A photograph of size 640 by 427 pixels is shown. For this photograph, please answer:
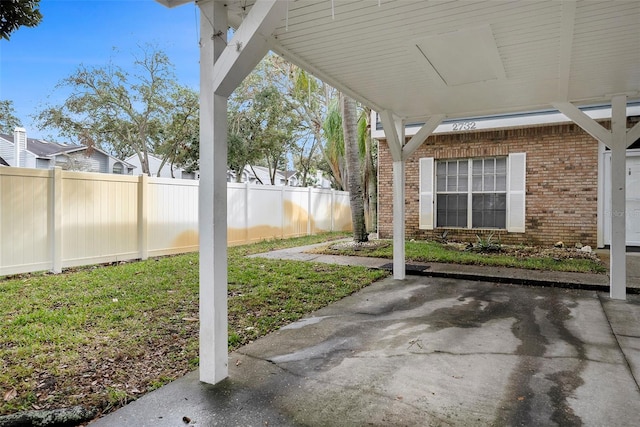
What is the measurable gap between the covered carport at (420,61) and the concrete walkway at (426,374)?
1.39 ft

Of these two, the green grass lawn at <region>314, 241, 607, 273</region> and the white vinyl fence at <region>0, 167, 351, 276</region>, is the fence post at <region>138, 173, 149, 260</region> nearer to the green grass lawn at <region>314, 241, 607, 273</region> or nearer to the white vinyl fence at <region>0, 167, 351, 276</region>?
the white vinyl fence at <region>0, 167, 351, 276</region>

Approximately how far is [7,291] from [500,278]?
23.1 feet

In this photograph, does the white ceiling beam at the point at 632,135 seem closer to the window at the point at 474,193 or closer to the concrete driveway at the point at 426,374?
the concrete driveway at the point at 426,374

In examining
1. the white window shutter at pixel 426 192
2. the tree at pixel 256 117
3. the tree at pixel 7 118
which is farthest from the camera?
the tree at pixel 7 118

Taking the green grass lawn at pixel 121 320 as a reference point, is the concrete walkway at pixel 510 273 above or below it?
above

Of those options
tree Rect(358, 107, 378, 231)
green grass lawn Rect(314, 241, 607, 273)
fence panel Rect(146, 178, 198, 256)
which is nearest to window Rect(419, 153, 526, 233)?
green grass lawn Rect(314, 241, 607, 273)

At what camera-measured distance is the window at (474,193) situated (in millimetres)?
9422

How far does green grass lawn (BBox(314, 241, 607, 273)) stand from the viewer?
6.90 m

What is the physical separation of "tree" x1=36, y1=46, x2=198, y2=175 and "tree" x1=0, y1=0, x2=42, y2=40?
12.7 metres

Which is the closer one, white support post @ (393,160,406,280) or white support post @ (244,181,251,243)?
white support post @ (393,160,406,280)

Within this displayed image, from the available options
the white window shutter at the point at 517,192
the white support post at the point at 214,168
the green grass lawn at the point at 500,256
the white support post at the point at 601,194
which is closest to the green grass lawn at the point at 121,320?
the white support post at the point at 214,168

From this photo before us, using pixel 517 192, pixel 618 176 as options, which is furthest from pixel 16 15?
pixel 517 192

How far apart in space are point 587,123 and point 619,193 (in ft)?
3.19

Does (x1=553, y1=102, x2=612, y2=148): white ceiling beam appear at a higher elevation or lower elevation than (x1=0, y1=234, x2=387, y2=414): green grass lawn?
higher
